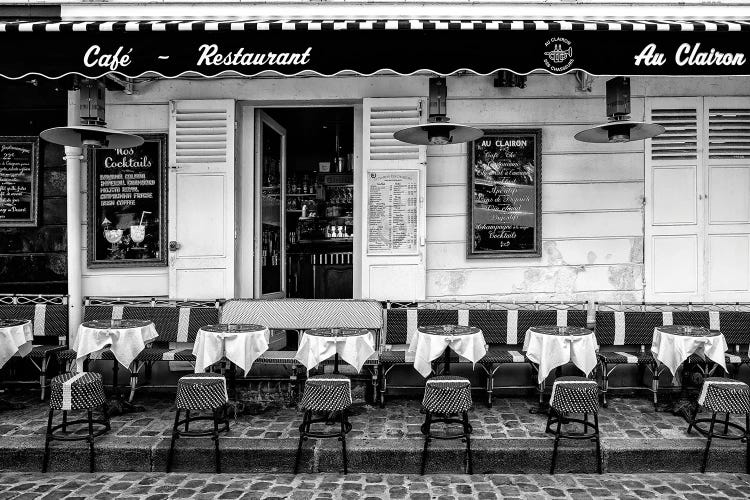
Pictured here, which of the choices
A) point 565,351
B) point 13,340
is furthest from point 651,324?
point 13,340

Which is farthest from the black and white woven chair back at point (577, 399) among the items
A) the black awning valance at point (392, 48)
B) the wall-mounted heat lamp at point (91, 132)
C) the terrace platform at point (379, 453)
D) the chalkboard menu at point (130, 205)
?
the chalkboard menu at point (130, 205)

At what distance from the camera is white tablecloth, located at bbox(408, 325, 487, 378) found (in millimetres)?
5480

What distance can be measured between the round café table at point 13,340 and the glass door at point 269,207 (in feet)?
8.12

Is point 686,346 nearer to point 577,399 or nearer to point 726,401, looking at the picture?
point 726,401

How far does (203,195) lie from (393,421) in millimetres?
3355

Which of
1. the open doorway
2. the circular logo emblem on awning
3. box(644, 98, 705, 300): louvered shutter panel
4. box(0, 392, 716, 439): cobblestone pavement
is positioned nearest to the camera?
the circular logo emblem on awning

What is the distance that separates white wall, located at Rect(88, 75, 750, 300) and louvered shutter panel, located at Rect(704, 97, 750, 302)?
0.29m

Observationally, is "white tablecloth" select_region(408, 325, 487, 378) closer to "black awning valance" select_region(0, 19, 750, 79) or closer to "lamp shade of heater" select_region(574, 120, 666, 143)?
"lamp shade of heater" select_region(574, 120, 666, 143)

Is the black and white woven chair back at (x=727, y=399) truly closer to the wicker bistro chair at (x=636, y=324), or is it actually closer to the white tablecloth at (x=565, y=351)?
the white tablecloth at (x=565, y=351)

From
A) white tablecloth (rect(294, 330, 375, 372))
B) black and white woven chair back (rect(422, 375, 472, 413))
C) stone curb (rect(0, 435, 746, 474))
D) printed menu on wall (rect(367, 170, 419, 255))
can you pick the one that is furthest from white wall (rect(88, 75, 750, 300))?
stone curb (rect(0, 435, 746, 474))

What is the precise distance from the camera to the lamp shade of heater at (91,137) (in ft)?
17.0

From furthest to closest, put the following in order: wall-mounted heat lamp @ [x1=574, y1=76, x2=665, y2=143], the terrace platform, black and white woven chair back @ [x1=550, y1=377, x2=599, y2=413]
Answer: wall-mounted heat lamp @ [x1=574, y1=76, x2=665, y2=143], the terrace platform, black and white woven chair back @ [x1=550, y1=377, x2=599, y2=413]

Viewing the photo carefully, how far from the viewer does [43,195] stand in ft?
22.7

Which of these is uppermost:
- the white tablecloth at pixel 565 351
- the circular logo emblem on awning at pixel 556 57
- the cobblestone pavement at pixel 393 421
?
the circular logo emblem on awning at pixel 556 57
